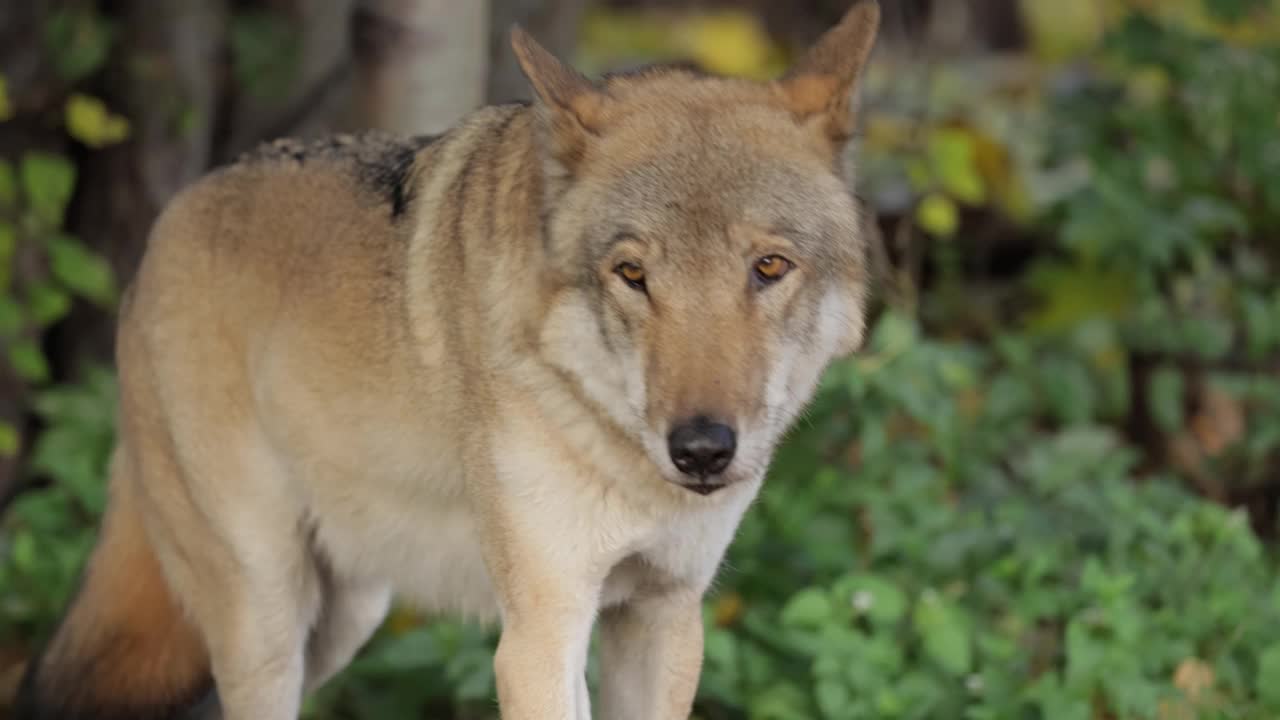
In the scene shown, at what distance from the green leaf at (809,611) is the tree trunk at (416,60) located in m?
1.70

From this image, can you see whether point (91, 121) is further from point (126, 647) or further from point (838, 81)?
point (838, 81)

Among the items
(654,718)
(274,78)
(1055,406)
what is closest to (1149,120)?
(1055,406)

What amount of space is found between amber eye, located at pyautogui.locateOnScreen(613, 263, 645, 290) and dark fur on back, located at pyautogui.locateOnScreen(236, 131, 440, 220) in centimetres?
83

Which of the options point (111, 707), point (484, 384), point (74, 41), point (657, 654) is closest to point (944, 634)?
point (657, 654)

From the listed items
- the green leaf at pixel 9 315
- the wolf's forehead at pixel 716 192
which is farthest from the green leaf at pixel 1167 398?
the green leaf at pixel 9 315

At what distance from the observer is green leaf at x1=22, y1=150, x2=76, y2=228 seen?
19.4 ft

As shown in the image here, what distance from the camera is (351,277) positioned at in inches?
159

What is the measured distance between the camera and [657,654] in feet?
13.0

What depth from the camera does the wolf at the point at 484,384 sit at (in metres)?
3.35

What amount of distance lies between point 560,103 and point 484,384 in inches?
23.0

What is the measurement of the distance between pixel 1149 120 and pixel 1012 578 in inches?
101

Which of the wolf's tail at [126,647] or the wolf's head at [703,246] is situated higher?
the wolf's head at [703,246]

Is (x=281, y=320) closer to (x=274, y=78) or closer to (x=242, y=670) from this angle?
(x=242, y=670)

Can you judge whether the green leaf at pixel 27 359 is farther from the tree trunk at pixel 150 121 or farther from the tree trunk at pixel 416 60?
the tree trunk at pixel 416 60
